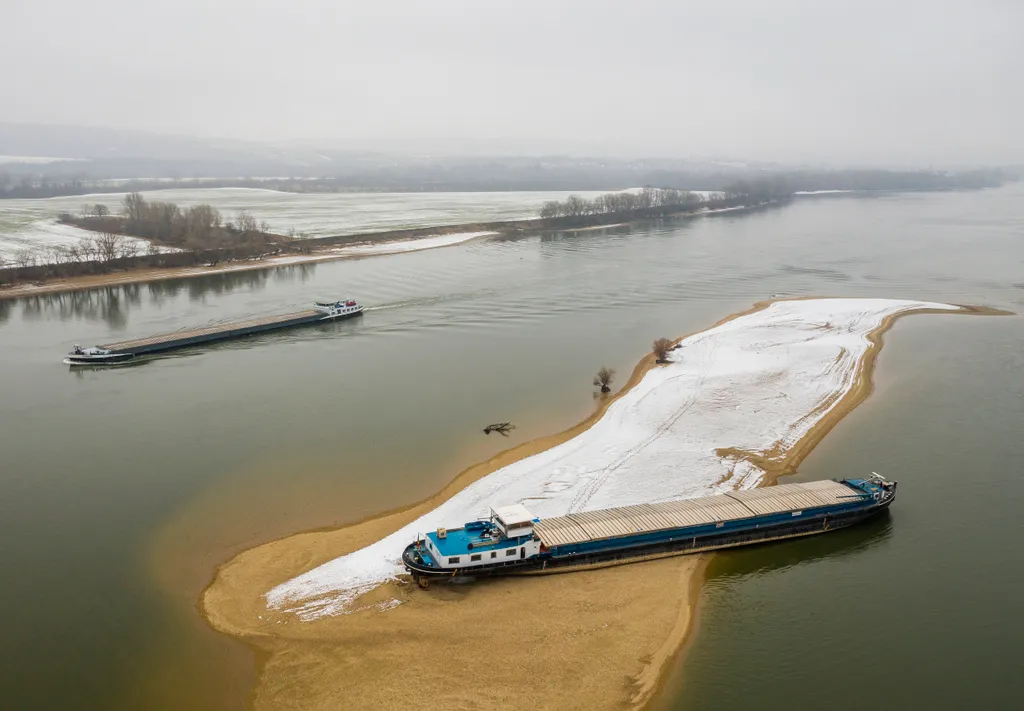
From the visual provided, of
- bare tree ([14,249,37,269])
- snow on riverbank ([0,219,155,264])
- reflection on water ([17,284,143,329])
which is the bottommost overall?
reflection on water ([17,284,143,329])

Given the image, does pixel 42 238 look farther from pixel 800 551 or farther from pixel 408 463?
pixel 800 551

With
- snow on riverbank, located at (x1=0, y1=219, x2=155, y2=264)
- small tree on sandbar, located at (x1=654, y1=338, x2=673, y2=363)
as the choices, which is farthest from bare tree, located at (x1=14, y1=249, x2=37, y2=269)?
small tree on sandbar, located at (x1=654, y1=338, x2=673, y2=363)

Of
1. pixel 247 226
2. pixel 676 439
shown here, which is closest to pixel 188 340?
pixel 676 439

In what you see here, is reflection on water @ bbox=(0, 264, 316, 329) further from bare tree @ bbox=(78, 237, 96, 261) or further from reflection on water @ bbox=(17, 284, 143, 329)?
bare tree @ bbox=(78, 237, 96, 261)

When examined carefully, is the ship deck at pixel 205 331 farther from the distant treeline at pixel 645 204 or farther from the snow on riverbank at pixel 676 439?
the distant treeline at pixel 645 204

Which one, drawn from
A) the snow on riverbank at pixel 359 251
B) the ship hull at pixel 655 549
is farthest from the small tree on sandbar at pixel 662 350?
the snow on riverbank at pixel 359 251

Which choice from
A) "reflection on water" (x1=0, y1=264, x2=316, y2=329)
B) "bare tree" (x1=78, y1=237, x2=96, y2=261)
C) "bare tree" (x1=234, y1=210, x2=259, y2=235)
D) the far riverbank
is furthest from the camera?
"bare tree" (x1=234, y1=210, x2=259, y2=235)
